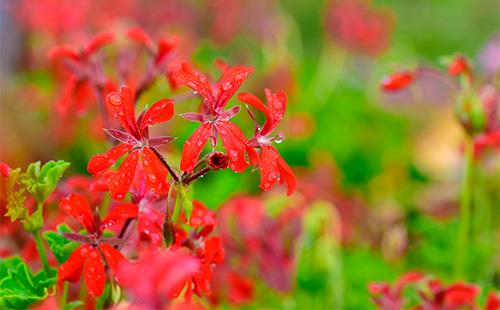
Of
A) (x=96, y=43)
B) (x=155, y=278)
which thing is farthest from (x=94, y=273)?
(x=96, y=43)

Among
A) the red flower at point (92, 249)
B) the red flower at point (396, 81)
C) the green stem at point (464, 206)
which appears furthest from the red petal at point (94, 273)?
the green stem at point (464, 206)

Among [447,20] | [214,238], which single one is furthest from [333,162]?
[447,20]

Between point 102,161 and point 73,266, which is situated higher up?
point 102,161

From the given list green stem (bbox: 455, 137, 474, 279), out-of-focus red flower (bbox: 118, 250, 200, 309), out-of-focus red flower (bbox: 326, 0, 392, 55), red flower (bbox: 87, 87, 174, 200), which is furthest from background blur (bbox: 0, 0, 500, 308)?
out-of-focus red flower (bbox: 118, 250, 200, 309)

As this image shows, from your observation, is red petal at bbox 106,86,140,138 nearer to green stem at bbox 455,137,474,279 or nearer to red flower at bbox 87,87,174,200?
red flower at bbox 87,87,174,200

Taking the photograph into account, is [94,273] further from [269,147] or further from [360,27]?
[360,27]

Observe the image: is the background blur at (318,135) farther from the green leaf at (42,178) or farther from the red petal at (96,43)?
the green leaf at (42,178)

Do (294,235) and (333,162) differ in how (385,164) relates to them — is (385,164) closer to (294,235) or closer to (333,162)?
(333,162)
